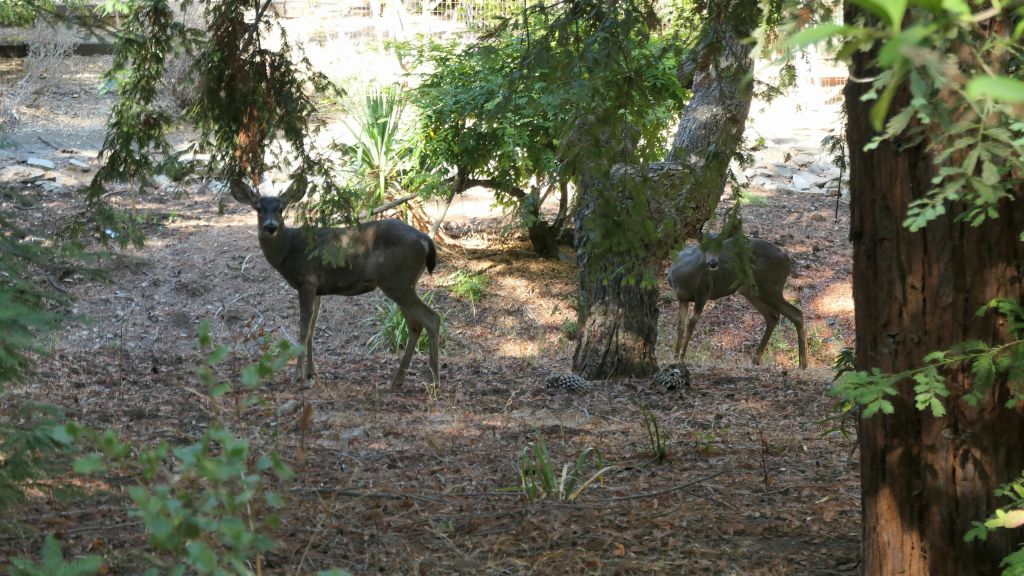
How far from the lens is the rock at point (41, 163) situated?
17.5 m

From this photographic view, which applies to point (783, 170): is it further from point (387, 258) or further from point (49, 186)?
point (49, 186)

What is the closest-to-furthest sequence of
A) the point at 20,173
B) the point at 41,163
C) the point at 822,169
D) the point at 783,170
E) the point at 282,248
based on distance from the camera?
the point at 282,248, the point at 20,173, the point at 41,163, the point at 783,170, the point at 822,169

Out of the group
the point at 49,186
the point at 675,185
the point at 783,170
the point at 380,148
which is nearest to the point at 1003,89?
the point at 675,185

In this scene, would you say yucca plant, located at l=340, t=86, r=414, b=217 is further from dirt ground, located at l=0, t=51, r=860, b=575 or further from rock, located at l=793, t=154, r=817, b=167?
rock, located at l=793, t=154, r=817, b=167

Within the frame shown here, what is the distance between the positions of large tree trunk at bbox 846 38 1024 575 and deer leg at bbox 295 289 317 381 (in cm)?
652

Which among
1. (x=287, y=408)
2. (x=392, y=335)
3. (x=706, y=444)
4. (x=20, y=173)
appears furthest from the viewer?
(x=20, y=173)

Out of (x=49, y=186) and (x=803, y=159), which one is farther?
(x=803, y=159)

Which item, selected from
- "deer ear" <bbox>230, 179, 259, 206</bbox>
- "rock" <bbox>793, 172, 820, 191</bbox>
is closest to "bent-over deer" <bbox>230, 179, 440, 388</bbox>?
"deer ear" <bbox>230, 179, 259, 206</bbox>

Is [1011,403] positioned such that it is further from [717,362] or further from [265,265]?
[265,265]

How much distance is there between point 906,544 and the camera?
12.4 feet

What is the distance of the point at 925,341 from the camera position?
3.61 metres

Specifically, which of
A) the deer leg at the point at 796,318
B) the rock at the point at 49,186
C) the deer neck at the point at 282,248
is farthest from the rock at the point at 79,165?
the deer leg at the point at 796,318

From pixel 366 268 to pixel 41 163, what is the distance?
32.8 ft

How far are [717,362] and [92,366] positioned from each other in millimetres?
7472
